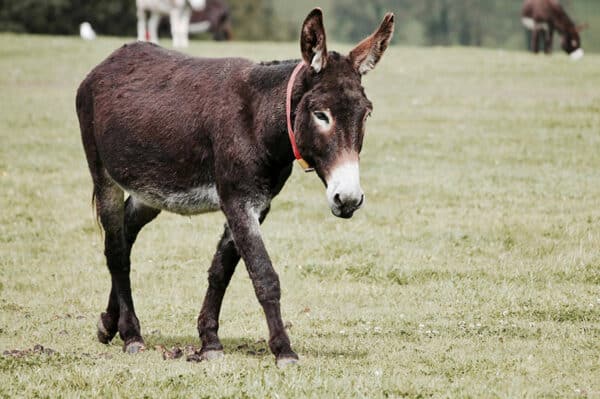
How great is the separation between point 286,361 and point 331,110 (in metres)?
1.72

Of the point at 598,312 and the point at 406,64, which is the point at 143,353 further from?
the point at 406,64

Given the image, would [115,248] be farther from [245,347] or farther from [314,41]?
[314,41]

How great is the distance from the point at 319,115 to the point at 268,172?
67cm

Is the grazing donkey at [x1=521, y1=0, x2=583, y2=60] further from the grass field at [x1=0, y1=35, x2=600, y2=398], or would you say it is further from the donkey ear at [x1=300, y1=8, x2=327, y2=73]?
the donkey ear at [x1=300, y1=8, x2=327, y2=73]

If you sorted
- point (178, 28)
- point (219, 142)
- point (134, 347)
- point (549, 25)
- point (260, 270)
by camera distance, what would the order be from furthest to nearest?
point (549, 25), point (178, 28), point (134, 347), point (219, 142), point (260, 270)

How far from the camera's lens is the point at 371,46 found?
7484 millimetres

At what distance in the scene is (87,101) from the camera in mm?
9273

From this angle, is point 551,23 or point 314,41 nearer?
point 314,41

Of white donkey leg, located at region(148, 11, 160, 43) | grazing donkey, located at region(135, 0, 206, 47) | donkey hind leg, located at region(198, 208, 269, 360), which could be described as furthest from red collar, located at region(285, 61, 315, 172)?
white donkey leg, located at region(148, 11, 160, 43)

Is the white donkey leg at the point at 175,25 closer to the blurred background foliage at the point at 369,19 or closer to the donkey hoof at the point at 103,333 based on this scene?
the blurred background foliage at the point at 369,19

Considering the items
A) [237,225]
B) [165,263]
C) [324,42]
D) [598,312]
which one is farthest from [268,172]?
[165,263]

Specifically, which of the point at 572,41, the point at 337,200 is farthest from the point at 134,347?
the point at 572,41

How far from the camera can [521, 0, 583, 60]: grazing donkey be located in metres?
36.5

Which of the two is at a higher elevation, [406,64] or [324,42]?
[324,42]
